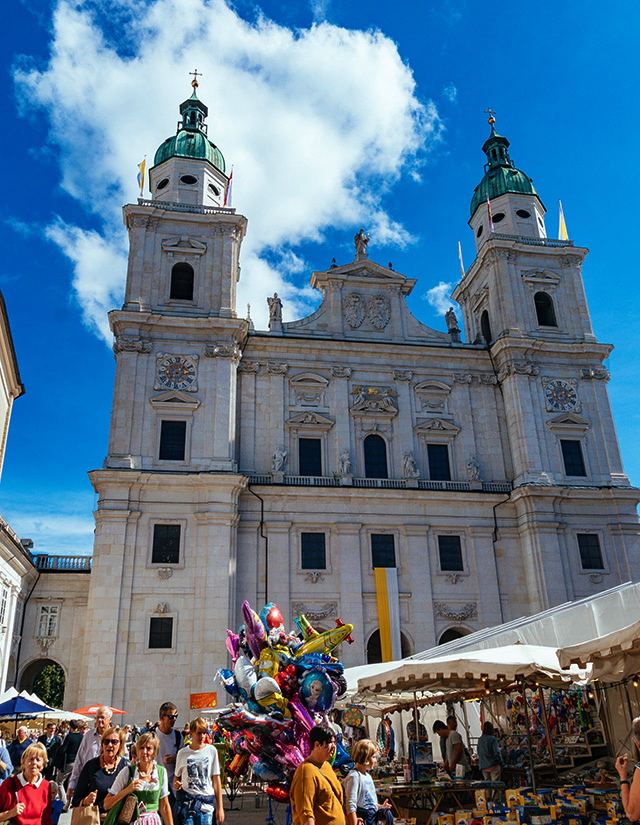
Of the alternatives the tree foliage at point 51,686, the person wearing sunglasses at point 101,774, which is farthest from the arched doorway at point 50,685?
the person wearing sunglasses at point 101,774

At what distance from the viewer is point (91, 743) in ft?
30.0

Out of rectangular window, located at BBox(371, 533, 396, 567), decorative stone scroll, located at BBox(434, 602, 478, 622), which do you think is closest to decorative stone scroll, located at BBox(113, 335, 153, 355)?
→ rectangular window, located at BBox(371, 533, 396, 567)

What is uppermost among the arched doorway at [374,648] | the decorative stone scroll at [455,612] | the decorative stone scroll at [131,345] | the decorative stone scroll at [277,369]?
the decorative stone scroll at [131,345]

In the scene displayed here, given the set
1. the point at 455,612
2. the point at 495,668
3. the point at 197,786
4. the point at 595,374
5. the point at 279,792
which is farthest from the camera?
the point at 595,374

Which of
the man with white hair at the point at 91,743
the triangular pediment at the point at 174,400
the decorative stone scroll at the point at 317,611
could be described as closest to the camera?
the man with white hair at the point at 91,743

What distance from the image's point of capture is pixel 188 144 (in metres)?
37.8

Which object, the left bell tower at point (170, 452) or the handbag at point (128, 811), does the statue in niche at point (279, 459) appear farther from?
the handbag at point (128, 811)

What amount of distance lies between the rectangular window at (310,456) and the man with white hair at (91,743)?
23.0 metres

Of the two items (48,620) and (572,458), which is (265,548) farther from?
(572,458)

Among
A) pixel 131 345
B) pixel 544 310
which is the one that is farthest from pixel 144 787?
pixel 544 310

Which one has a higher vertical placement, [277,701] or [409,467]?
[409,467]

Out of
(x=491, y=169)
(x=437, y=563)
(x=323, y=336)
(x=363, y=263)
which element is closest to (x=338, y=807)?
(x=437, y=563)

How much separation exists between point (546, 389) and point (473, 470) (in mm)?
5712

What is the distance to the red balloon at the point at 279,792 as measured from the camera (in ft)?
34.7
